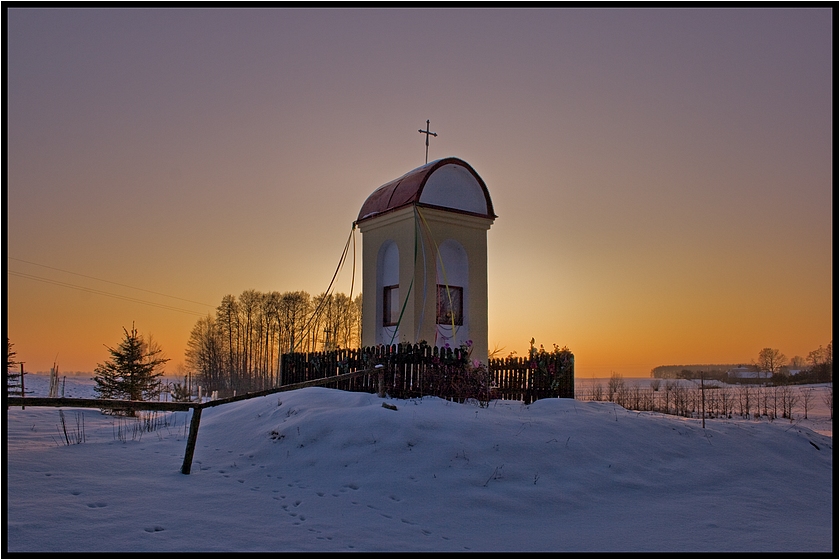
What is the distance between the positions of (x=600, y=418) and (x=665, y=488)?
229 centimetres

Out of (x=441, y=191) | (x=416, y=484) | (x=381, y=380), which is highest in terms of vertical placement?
(x=441, y=191)

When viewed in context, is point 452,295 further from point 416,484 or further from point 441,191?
point 416,484

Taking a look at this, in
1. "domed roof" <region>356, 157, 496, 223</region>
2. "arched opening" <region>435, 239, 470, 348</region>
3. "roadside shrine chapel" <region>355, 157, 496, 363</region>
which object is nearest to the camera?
"roadside shrine chapel" <region>355, 157, 496, 363</region>

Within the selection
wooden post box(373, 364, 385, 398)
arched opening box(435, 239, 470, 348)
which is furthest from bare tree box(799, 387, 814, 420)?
wooden post box(373, 364, 385, 398)

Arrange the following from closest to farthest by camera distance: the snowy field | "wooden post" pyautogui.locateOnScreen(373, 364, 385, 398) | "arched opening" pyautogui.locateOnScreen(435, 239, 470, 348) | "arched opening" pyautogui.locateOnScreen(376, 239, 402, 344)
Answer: the snowy field
"wooden post" pyautogui.locateOnScreen(373, 364, 385, 398)
"arched opening" pyautogui.locateOnScreen(435, 239, 470, 348)
"arched opening" pyautogui.locateOnScreen(376, 239, 402, 344)

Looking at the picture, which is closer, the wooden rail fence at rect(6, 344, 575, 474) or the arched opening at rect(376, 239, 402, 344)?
the wooden rail fence at rect(6, 344, 575, 474)

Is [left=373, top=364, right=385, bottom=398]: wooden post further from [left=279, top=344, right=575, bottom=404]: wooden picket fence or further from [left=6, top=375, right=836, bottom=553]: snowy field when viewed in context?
[left=6, top=375, right=836, bottom=553]: snowy field

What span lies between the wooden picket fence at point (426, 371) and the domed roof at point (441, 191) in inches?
160

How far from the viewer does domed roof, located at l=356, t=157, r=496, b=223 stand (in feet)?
51.8

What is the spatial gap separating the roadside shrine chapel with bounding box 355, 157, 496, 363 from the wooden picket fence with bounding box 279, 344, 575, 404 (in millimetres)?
1709

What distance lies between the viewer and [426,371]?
12.3 meters

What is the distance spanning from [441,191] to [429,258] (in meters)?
1.81

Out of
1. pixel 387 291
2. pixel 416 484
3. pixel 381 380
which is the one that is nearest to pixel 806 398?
pixel 387 291

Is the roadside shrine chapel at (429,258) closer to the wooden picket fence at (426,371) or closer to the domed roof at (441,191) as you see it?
the domed roof at (441,191)
